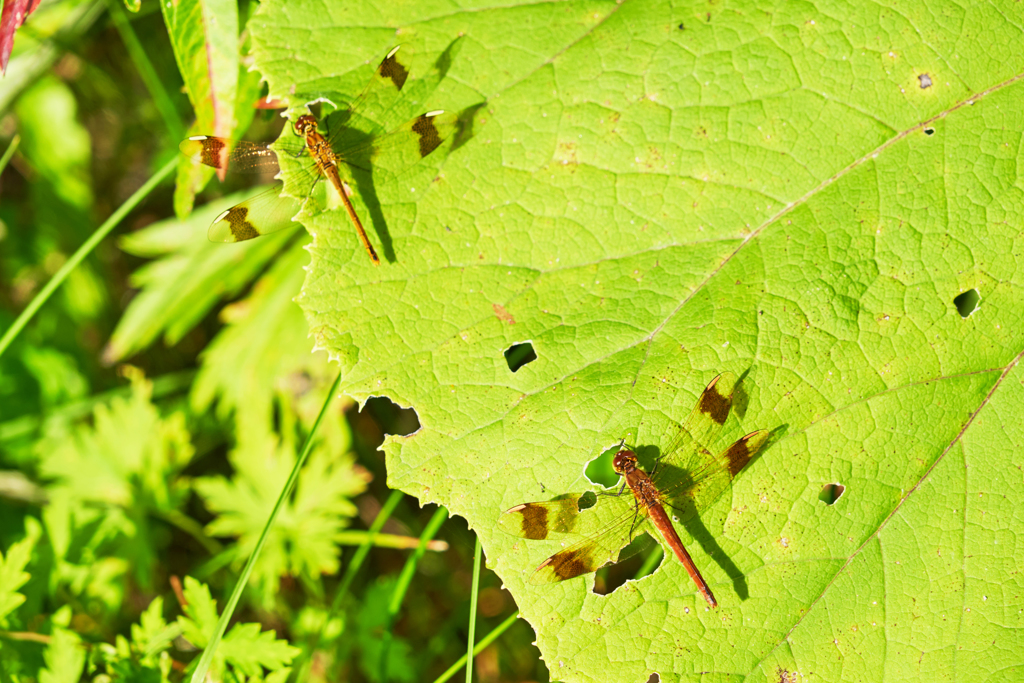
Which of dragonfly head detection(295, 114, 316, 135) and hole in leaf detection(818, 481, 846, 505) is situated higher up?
dragonfly head detection(295, 114, 316, 135)

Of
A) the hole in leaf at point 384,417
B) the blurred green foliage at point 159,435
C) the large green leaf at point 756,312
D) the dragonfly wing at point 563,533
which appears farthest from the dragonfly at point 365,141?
the hole in leaf at point 384,417

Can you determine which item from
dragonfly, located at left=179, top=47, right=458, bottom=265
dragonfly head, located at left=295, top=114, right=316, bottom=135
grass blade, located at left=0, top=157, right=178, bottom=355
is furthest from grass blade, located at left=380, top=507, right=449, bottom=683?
grass blade, located at left=0, top=157, right=178, bottom=355

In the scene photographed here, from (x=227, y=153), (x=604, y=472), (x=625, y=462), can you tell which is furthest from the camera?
(x=604, y=472)

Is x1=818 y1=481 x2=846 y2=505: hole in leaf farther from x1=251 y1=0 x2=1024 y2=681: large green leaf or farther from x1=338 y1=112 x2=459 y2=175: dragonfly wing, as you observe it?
x1=338 y1=112 x2=459 y2=175: dragonfly wing

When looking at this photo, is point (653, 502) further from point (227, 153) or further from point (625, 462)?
point (227, 153)

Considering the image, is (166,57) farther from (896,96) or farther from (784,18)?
(896,96)

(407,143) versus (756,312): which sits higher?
(407,143)

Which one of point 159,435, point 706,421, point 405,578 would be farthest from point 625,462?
point 159,435
